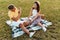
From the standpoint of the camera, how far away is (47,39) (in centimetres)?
475

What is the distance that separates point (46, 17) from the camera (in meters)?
5.78

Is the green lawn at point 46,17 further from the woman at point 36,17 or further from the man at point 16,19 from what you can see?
the woman at point 36,17

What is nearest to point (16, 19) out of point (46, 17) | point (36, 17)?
point (36, 17)

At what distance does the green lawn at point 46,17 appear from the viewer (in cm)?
485

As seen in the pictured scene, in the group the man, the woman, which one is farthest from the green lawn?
the woman

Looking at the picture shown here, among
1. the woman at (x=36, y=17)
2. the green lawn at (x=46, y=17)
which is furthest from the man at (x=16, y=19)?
the woman at (x=36, y=17)

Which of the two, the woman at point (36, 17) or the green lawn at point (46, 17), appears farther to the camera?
the woman at point (36, 17)

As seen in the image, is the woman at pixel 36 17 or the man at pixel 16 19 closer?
the man at pixel 16 19

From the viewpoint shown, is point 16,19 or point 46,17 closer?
point 16,19

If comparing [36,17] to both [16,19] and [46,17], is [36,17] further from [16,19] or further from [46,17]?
[46,17]

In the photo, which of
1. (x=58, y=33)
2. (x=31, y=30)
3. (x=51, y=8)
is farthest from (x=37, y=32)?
(x=51, y=8)

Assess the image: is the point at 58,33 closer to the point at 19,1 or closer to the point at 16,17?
the point at 16,17

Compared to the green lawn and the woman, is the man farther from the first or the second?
the woman

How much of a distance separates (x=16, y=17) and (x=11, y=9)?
241 mm
